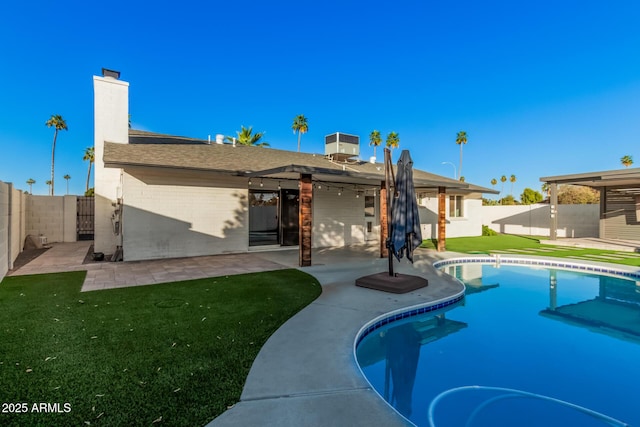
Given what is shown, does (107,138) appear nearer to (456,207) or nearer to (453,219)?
(453,219)

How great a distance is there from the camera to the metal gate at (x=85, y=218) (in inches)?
589

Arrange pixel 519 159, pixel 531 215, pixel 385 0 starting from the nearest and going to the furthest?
pixel 385 0, pixel 531 215, pixel 519 159

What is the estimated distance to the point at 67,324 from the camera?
14.9 ft

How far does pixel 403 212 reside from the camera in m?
6.89

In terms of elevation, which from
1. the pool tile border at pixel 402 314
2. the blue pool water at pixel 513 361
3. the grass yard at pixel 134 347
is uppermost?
the grass yard at pixel 134 347

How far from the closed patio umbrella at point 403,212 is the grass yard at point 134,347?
2.02 metres

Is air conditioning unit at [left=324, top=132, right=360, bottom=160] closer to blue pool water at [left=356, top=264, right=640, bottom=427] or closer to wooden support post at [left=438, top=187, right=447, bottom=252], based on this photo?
wooden support post at [left=438, top=187, right=447, bottom=252]

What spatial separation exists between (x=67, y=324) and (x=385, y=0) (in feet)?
50.2

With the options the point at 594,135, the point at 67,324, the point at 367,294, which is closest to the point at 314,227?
the point at 367,294

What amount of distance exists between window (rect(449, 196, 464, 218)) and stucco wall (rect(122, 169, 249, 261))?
13.3m

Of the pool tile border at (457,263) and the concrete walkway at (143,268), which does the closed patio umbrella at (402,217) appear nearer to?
the pool tile border at (457,263)

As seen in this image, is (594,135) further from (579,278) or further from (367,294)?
(367,294)

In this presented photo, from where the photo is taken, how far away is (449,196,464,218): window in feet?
64.9

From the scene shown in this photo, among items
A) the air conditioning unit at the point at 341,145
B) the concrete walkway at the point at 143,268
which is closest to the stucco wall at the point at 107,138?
the concrete walkway at the point at 143,268
